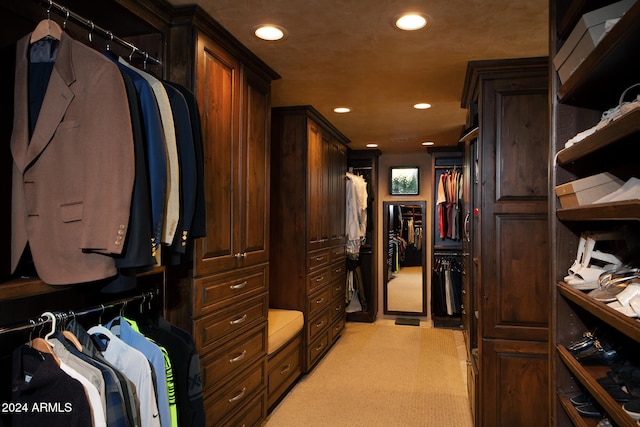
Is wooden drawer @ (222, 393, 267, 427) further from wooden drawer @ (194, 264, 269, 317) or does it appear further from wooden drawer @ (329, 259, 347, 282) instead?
wooden drawer @ (329, 259, 347, 282)

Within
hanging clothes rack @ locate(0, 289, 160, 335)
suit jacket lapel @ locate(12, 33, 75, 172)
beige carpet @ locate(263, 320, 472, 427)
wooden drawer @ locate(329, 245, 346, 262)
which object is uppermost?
suit jacket lapel @ locate(12, 33, 75, 172)

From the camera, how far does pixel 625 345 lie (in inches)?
56.3

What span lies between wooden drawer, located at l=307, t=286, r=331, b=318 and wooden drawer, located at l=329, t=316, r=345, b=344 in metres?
0.39

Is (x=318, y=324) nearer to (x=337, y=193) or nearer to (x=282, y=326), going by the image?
(x=282, y=326)


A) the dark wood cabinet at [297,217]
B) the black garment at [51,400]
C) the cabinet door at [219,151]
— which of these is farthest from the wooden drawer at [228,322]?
the dark wood cabinet at [297,217]

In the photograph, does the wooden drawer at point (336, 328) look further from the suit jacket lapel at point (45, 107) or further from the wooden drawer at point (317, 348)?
the suit jacket lapel at point (45, 107)

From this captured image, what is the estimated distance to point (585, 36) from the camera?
1.26 metres

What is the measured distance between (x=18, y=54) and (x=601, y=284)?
6.19ft

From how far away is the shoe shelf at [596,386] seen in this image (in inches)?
40.5

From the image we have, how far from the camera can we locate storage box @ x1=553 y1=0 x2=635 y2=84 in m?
1.20

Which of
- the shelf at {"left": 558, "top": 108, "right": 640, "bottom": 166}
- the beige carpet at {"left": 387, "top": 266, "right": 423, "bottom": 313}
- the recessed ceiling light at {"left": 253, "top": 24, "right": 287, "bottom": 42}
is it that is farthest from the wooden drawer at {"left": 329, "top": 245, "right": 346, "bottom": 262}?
the shelf at {"left": 558, "top": 108, "right": 640, "bottom": 166}

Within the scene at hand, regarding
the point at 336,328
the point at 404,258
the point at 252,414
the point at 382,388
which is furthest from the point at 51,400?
the point at 404,258

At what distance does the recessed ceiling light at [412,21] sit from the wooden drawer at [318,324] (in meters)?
2.63

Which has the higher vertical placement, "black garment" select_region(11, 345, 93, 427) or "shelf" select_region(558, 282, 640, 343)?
"shelf" select_region(558, 282, 640, 343)
